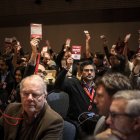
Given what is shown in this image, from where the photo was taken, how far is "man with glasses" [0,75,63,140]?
251 centimetres

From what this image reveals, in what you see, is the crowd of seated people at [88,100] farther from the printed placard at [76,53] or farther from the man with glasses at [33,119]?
the printed placard at [76,53]

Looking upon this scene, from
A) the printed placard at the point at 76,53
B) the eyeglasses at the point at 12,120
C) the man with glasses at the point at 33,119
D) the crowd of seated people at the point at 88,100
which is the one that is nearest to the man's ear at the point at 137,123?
the crowd of seated people at the point at 88,100

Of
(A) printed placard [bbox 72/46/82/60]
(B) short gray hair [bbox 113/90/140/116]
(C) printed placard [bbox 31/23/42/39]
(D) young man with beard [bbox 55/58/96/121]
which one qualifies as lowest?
(D) young man with beard [bbox 55/58/96/121]

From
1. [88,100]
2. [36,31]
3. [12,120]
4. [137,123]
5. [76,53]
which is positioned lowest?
[88,100]

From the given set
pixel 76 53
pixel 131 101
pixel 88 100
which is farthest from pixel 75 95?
pixel 131 101

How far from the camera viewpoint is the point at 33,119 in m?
2.59

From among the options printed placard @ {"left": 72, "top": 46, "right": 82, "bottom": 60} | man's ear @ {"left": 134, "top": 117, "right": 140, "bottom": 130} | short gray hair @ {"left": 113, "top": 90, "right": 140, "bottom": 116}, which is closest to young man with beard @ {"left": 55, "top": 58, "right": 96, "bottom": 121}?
printed placard @ {"left": 72, "top": 46, "right": 82, "bottom": 60}

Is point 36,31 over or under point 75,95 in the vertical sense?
over

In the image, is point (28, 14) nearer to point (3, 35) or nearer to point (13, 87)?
point (3, 35)

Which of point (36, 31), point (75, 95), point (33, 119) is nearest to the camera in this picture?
point (33, 119)

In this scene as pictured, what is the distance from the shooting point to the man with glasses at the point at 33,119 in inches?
98.8

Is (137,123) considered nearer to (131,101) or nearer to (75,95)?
(131,101)

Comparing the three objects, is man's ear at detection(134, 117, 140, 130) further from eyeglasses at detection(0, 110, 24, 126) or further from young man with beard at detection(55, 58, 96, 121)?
young man with beard at detection(55, 58, 96, 121)

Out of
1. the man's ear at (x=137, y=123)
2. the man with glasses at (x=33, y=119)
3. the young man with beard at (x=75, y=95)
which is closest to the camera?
the man's ear at (x=137, y=123)
